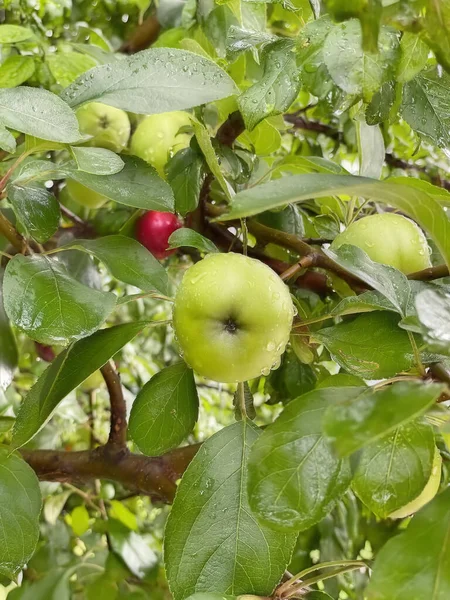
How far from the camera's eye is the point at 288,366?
2.81 feet

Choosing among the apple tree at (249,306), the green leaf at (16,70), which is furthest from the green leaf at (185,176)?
the green leaf at (16,70)

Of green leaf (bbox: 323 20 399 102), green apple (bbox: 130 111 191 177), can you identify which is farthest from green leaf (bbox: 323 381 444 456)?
green apple (bbox: 130 111 191 177)

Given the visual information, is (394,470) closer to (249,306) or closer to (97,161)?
(249,306)

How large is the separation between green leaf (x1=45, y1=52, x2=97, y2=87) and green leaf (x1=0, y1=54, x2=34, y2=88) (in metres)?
0.04

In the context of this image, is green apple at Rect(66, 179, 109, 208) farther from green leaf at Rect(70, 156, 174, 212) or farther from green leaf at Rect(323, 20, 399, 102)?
green leaf at Rect(323, 20, 399, 102)

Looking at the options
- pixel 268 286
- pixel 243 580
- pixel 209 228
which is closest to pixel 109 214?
pixel 209 228

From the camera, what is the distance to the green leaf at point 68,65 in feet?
3.20

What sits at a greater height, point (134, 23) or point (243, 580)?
point (134, 23)

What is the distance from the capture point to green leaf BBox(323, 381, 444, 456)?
0.35 meters

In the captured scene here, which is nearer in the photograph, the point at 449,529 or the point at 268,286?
the point at 449,529

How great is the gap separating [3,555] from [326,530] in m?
0.57

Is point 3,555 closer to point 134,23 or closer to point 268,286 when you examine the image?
point 268,286

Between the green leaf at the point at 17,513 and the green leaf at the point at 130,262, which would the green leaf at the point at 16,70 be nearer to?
the green leaf at the point at 130,262

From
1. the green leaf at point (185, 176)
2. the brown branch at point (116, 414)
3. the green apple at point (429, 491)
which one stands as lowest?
the brown branch at point (116, 414)
